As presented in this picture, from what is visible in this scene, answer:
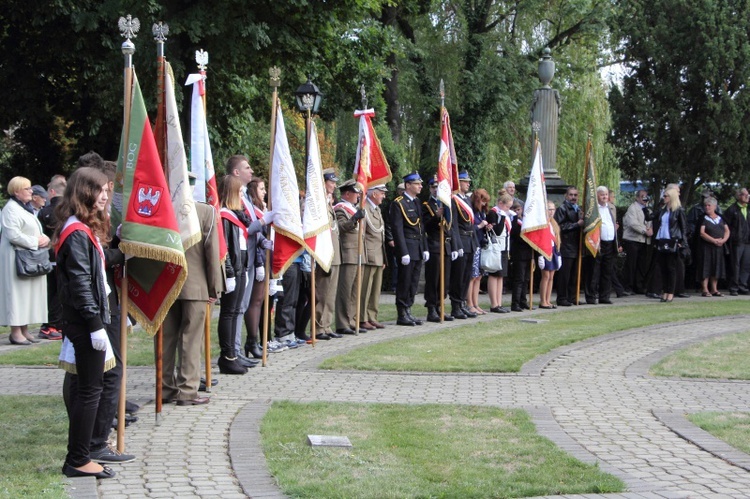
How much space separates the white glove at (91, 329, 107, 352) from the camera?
653cm

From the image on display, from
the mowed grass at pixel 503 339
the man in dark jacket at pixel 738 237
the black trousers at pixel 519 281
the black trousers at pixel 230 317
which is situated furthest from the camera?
the man in dark jacket at pixel 738 237

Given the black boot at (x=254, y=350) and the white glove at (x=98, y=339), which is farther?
the black boot at (x=254, y=350)

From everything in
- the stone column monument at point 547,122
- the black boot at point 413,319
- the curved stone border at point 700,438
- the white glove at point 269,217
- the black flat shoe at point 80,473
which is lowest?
the black flat shoe at point 80,473

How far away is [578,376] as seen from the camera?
11000 millimetres

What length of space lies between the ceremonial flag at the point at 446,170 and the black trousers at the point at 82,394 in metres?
9.82

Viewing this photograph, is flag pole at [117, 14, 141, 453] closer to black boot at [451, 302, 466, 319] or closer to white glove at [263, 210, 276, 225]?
white glove at [263, 210, 276, 225]

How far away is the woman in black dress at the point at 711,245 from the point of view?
20703mm

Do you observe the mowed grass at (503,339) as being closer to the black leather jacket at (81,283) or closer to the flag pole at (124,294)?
the flag pole at (124,294)

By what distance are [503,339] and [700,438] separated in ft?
20.1

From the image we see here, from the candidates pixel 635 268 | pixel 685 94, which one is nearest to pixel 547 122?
pixel 635 268

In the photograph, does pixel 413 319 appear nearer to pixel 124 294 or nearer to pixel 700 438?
pixel 700 438

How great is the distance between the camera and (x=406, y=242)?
616 inches

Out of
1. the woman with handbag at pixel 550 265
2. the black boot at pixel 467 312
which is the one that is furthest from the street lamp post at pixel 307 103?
the woman with handbag at pixel 550 265

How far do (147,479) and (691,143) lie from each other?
20434 millimetres
